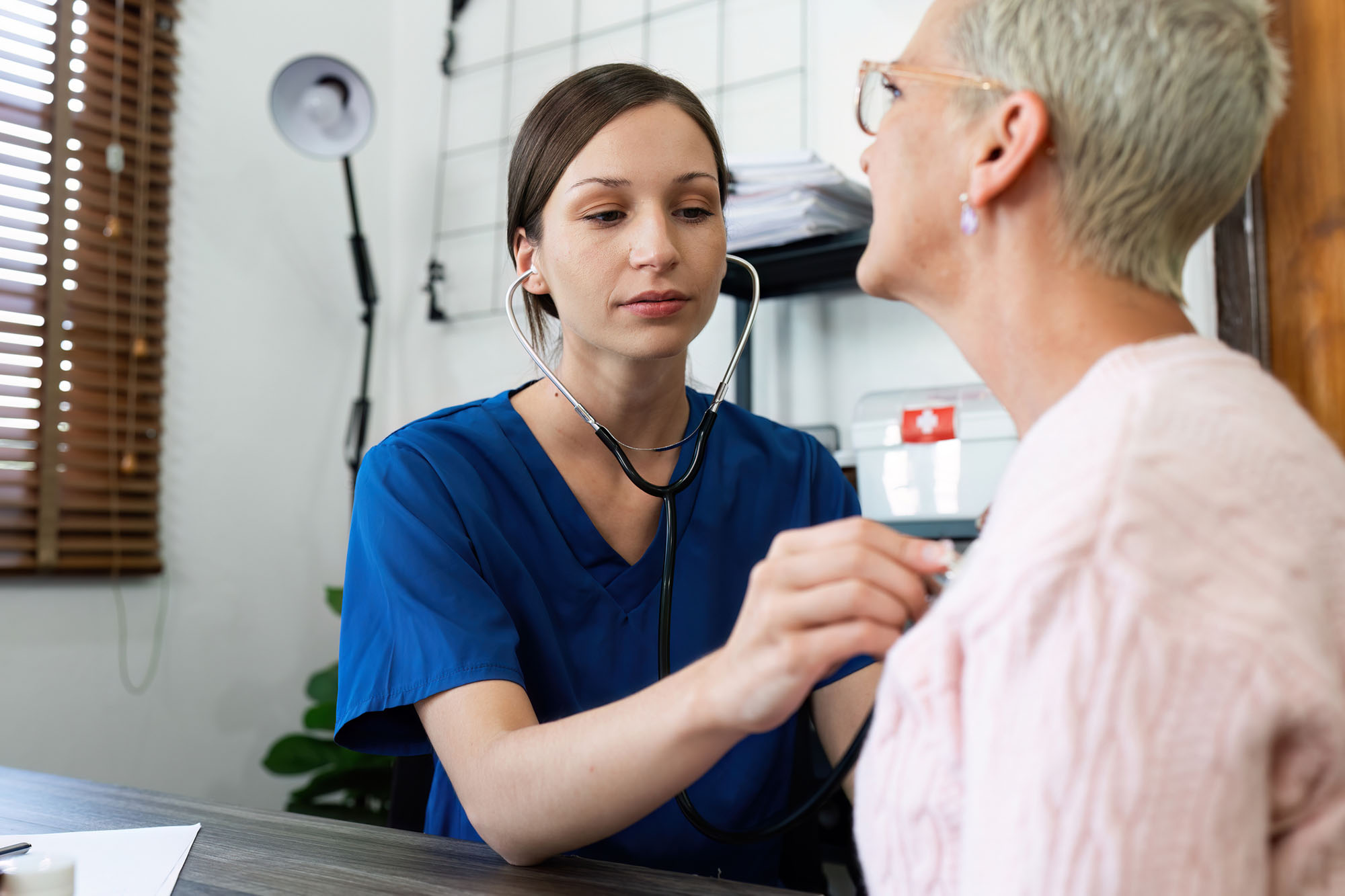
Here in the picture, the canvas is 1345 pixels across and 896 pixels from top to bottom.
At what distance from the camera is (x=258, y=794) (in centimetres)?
249

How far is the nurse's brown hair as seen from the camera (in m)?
1.12

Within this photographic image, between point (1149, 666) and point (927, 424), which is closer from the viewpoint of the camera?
point (1149, 666)

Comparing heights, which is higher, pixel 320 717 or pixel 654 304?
pixel 654 304

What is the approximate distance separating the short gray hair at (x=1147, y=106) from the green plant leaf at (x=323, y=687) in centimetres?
206

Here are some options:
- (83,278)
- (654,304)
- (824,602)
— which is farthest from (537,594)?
(83,278)

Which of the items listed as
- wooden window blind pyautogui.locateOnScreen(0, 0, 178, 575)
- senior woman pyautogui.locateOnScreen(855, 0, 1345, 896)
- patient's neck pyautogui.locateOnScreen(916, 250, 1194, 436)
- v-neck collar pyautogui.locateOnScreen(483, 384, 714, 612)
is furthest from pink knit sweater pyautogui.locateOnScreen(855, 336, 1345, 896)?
wooden window blind pyautogui.locateOnScreen(0, 0, 178, 575)

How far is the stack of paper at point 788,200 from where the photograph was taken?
1.68 meters

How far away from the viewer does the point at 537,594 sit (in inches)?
40.8

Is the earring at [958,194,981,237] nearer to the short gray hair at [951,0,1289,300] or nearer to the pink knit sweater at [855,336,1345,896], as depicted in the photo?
the short gray hair at [951,0,1289,300]

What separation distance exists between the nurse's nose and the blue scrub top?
0.23 meters

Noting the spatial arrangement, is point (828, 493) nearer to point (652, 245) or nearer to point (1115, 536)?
point (652, 245)

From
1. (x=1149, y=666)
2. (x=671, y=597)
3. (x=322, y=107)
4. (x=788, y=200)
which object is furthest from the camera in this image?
(x=322, y=107)

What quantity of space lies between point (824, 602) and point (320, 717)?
195 centimetres

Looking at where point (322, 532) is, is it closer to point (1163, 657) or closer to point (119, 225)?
point (119, 225)
